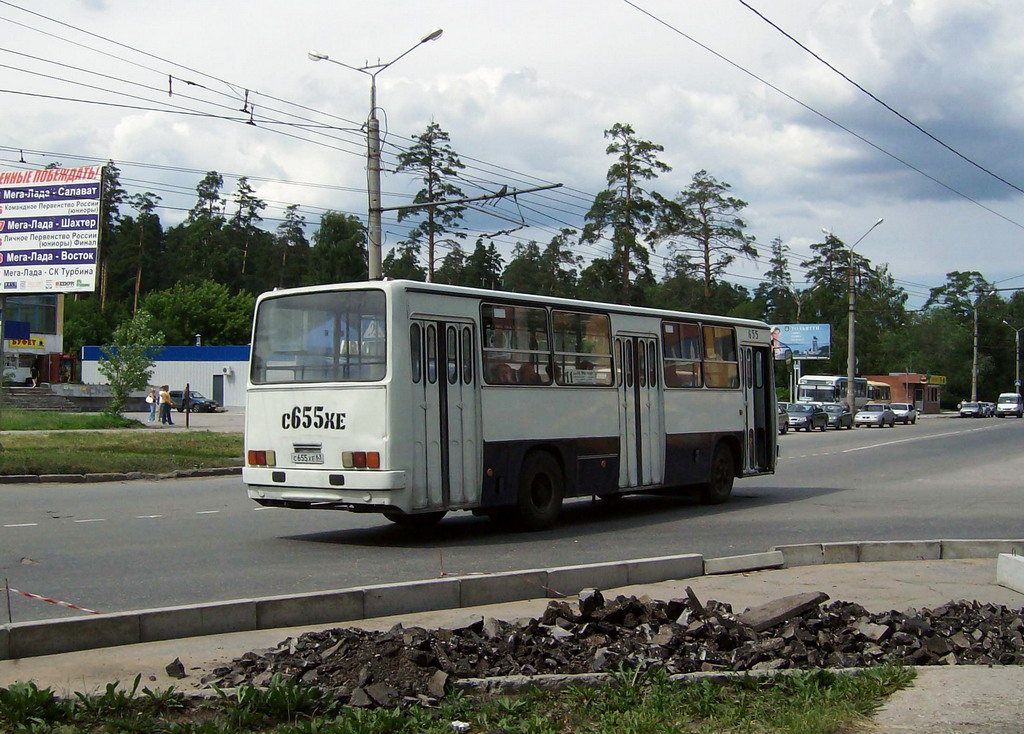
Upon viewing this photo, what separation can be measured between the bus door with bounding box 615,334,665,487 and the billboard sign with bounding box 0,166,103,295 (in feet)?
47.4

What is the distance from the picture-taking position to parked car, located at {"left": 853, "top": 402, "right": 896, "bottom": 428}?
63.3 meters

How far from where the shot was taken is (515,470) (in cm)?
1324

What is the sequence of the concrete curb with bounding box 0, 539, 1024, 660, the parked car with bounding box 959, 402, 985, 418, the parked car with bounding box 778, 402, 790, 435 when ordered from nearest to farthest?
the concrete curb with bounding box 0, 539, 1024, 660 < the parked car with bounding box 778, 402, 790, 435 < the parked car with bounding box 959, 402, 985, 418

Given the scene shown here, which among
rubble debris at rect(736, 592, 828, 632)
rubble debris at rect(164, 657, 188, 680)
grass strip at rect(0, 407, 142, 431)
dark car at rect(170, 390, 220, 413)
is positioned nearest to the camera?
rubble debris at rect(164, 657, 188, 680)

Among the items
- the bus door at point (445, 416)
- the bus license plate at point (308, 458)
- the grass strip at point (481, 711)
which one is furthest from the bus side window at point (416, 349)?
the grass strip at point (481, 711)

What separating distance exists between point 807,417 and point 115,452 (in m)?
36.0

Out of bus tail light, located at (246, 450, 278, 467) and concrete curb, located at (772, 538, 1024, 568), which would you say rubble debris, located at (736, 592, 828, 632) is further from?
bus tail light, located at (246, 450, 278, 467)

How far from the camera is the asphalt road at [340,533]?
9.56 metres

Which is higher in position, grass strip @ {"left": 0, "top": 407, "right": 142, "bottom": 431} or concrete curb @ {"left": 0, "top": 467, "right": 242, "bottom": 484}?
grass strip @ {"left": 0, "top": 407, "right": 142, "bottom": 431}

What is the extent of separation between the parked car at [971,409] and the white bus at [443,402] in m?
85.0

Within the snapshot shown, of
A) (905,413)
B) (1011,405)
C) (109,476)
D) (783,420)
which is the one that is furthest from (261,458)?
(1011,405)

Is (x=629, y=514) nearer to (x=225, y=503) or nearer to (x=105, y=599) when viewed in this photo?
(x=225, y=503)

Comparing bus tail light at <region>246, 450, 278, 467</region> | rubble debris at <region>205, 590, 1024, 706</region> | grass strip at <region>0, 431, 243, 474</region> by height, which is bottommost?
rubble debris at <region>205, 590, 1024, 706</region>

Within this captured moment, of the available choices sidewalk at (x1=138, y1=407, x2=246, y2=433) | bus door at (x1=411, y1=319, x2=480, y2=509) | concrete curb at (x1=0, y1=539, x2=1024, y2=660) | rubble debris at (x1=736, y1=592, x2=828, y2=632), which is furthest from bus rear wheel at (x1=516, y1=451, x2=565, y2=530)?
sidewalk at (x1=138, y1=407, x2=246, y2=433)
